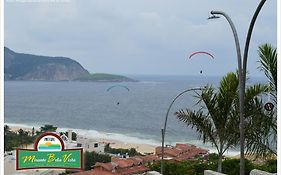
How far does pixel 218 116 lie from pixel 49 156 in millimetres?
2898

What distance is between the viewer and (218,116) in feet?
20.0

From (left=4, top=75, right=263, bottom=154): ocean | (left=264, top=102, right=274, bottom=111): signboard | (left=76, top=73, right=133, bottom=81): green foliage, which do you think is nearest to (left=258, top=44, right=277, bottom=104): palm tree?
(left=264, top=102, right=274, bottom=111): signboard

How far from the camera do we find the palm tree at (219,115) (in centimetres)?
588

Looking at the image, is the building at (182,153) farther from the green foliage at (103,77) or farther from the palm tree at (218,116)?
the green foliage at (103,77)

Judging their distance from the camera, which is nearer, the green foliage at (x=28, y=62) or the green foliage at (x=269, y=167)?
the green foliage at (x=269, y=167)

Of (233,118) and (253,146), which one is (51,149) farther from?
(233,118)

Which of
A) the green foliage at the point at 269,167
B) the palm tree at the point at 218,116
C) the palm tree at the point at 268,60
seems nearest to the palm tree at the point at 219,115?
the palm tree at the point at 218,116

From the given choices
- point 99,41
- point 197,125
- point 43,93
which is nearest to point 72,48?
point 99,41

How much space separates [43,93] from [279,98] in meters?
63.0

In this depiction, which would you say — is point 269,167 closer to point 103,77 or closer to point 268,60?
point 268,60

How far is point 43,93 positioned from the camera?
211ft

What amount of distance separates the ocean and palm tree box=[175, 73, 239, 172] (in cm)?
1359

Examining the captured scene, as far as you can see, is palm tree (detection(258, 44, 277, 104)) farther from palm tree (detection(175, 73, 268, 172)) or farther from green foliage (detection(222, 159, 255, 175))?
green foliage (detection(222, 159, 255, 175))

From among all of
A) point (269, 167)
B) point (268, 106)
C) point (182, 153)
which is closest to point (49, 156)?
point (268, 106)
